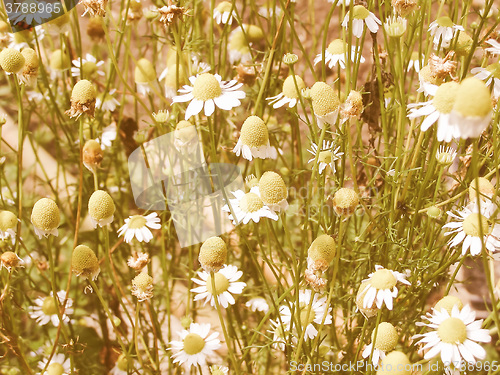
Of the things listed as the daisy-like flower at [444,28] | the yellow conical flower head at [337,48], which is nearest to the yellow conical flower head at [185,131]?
the yellow conical flower head at [337,48]

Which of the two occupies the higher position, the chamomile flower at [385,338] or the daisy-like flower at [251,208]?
the daisy-like flower at [251,208]

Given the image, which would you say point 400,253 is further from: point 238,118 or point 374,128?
point 238,118

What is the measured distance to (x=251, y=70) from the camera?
74cm

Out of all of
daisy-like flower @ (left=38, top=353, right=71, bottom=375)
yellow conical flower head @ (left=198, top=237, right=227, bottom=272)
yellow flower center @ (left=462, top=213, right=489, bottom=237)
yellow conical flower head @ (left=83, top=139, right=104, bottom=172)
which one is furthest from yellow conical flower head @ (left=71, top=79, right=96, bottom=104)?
yellow flower center @ (left=462, top=213, right=489, bottom=237)

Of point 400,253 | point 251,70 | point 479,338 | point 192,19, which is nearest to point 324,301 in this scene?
point 400,253

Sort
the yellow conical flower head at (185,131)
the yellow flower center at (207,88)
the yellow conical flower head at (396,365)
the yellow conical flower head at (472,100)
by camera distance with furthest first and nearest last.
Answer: the yellow conical flower head at (185,131) → the yellow flower center at (207,88) → the yellow conical flower head at (396,365) → the yellow conical flower head at (472,100)

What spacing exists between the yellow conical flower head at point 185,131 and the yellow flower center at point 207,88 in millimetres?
102

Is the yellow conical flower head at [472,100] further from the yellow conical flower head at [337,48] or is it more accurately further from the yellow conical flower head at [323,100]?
the yellow conical flower head at [337,48]

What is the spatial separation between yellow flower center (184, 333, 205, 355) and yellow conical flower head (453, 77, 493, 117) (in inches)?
16.3

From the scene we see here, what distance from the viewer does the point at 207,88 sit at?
557mm

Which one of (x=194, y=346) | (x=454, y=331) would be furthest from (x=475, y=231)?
(x=194, y=346)

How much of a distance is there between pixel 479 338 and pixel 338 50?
1.20 ft

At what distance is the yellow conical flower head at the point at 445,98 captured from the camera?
41cm

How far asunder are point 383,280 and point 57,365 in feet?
1.46
